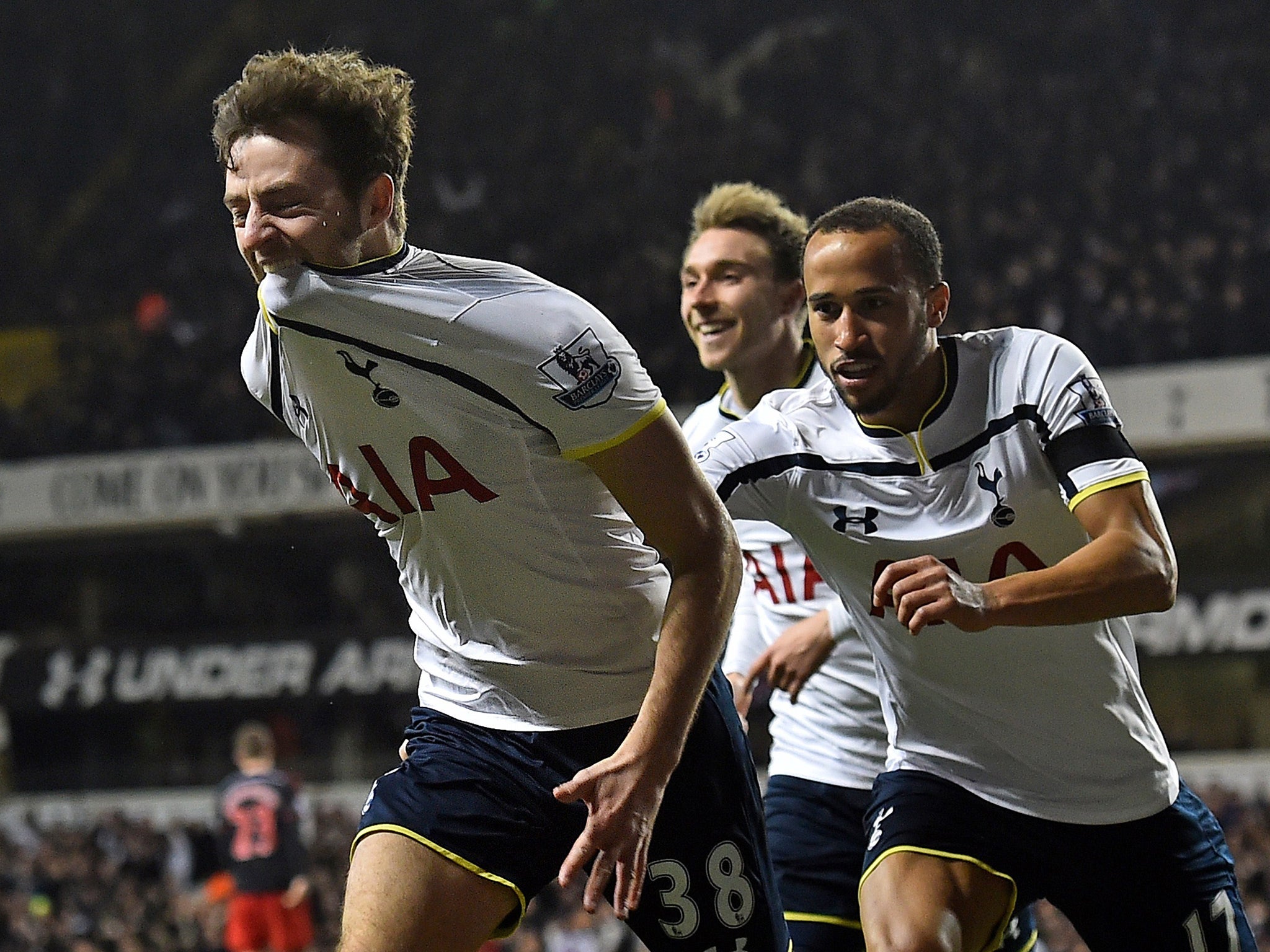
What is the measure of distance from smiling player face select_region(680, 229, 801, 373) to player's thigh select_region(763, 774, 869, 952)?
1.32m

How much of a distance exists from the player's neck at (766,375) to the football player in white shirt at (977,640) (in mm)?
1309

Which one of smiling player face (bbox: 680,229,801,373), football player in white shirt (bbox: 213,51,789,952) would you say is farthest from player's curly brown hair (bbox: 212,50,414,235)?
smiling player face (bbox: 680,229,801,373)

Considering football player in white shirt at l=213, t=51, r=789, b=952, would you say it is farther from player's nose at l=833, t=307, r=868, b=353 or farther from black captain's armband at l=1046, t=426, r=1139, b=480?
black captain's armband at l=1046, t=426, r=1139, b=480

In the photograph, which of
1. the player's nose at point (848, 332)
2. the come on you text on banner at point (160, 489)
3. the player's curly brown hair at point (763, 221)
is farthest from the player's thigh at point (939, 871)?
the come on you text on banner at point (160, 489)

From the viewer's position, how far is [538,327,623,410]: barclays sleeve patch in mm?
2744

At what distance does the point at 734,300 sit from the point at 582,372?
7.46 ft

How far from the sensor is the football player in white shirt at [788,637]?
4.25 m

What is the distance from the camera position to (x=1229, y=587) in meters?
17.0

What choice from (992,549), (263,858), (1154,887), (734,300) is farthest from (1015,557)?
(263,858)

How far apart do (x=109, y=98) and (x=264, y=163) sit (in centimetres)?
2435

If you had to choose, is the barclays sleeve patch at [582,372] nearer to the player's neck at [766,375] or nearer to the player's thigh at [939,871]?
the player's thigh at [939,871]

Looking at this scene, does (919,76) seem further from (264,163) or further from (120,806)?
(264,163)

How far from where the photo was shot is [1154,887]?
3.35 m

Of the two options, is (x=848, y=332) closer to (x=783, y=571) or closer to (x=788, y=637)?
(x=788, y=637)
